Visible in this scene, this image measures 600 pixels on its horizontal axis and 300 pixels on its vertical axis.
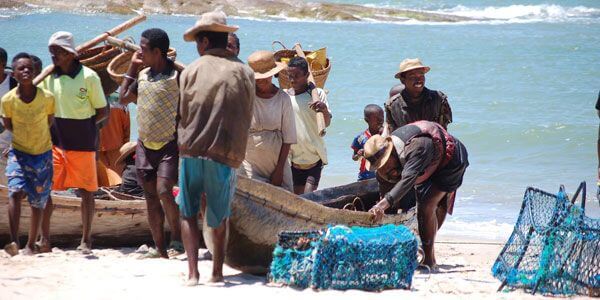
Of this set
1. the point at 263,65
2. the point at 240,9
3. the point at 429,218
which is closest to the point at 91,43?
the point at 263,65

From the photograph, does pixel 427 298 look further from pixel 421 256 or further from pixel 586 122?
pixel 586 122

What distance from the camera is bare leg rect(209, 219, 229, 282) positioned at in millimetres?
6953

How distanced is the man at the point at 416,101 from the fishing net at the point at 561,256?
1492 millimetres

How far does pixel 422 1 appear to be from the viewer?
49688mm

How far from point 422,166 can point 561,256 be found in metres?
1.14

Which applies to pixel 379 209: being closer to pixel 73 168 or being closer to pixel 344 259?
pixel 344 259

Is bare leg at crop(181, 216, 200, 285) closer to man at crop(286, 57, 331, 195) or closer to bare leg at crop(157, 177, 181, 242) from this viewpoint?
bare leg at crop(157, 177, 181, 242)

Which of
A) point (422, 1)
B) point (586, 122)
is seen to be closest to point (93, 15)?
point (422, 1)

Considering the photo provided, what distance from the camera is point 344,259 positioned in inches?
281

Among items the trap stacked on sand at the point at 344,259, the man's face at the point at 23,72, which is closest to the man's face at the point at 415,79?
the trap stacked on sand at the point at 344,259

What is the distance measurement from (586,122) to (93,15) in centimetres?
2341

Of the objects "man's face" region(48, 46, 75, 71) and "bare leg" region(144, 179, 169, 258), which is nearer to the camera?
"man's face" region(48, 46, 75, 71)

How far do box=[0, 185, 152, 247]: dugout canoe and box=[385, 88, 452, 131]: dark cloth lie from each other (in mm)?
2198

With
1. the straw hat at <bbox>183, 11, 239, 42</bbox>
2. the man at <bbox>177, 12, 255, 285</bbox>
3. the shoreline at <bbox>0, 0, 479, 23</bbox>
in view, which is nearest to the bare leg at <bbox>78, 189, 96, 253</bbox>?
the man at <bbox>177, 12, 255, 285</bbox>
